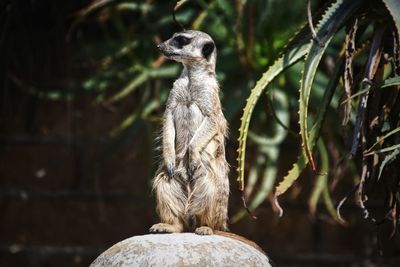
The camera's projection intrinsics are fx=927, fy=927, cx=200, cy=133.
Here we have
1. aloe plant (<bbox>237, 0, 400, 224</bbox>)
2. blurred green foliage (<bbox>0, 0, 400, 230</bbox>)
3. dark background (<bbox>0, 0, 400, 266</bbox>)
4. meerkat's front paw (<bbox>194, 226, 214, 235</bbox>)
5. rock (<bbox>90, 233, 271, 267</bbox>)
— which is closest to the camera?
rock (<bbox>90, 233, 271, 267</bbox>)

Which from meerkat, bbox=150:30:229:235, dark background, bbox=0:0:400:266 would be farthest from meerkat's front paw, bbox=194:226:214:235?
dark background, bbox=0:0:400:266

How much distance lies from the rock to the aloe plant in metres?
0.34

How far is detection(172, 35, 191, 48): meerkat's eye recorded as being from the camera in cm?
221

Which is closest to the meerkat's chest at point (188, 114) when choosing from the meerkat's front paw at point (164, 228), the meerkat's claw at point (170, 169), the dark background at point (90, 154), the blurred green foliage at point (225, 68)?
the meerkat's claw at point (170, 169)

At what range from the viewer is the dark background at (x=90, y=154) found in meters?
3.99

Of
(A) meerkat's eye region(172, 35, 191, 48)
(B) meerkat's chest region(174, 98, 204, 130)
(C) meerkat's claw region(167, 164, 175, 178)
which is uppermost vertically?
(A) meerkat's eye region(172, 35, 191, 48)

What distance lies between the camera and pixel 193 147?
219 cm

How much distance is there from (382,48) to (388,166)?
348mm

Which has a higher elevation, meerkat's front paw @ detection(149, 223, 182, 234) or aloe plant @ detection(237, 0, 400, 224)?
aloe plant @ detection(237, 0, 400, 224)

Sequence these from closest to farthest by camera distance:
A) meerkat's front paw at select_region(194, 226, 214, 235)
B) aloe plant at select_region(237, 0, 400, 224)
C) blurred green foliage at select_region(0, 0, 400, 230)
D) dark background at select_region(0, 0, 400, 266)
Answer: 1. meerkat's front paw at select_region(194, 226, 214, 235)
2. aloe plant at select_region(237, 0, 400, 224)
3. blurred green foliage at select_region(0, 0, 400, 230)
4. dark background at select_region(0, 0, 400, 266)

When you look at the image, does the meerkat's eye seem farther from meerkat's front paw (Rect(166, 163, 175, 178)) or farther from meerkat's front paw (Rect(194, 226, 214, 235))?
meerkat's front paw (Rect(194, 226, 214, 235))

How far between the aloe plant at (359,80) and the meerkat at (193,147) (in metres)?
0.19

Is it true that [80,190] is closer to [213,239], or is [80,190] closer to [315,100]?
[315,100]

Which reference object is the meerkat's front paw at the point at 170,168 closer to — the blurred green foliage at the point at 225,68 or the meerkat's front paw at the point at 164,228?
the meerkat's front paw at the point at 164,228
